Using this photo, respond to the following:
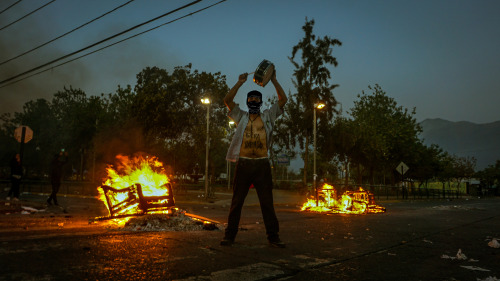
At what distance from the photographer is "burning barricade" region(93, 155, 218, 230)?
7.05m

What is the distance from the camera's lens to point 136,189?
24.9ft

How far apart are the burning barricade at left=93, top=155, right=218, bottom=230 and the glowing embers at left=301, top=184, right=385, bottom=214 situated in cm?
701

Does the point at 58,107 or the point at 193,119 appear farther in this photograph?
the point at 58,107

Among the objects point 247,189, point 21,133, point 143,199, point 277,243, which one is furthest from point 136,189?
point 21,133

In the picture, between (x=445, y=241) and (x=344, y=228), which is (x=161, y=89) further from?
(x=445, y=241)

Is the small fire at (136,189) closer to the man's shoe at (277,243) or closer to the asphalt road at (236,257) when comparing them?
the asphalt road at (236,257)

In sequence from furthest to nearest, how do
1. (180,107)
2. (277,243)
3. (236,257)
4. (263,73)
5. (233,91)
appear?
1. (180,107)
2. (263,73)
3. (233,91)
4. (277,243)
5. (236,257)

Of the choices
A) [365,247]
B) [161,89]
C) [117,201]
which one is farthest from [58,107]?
[365,247]

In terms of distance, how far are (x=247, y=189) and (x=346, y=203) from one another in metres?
8.80

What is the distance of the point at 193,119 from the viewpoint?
28672 millimetres

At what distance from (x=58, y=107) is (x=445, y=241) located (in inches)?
2771

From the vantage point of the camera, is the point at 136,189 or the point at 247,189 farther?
the point at 136,189

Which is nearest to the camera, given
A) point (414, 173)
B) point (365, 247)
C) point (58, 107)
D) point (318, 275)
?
point (318, 275)

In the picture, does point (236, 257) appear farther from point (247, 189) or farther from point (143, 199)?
point (143, 199)
